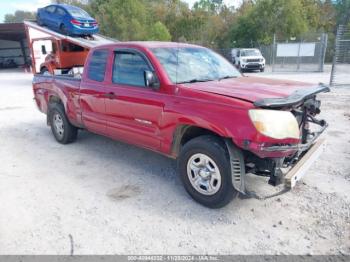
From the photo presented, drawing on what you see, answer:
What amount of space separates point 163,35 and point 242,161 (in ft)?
94.0

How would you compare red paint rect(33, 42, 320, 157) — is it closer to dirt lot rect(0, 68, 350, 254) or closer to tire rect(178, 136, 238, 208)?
tire rect(178, 136, 238, 208)

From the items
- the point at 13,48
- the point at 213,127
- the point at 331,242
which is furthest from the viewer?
the point at 13,48

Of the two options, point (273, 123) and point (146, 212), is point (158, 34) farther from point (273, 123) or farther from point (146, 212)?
point (273, 123)

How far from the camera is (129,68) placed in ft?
15.2

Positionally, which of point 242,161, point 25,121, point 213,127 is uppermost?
point 213,127

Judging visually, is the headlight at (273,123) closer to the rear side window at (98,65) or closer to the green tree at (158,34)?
the rear side window at (98,65)

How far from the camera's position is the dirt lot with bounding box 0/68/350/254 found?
3.16m

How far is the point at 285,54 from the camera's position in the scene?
23188 mm

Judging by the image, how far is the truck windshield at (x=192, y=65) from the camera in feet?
13.8

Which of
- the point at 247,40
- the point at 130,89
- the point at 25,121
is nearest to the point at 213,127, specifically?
the point at 130,89

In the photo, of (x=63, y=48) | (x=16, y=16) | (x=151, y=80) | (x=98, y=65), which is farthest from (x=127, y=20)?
(x=16, y=16)

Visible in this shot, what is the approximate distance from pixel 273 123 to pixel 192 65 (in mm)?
1661

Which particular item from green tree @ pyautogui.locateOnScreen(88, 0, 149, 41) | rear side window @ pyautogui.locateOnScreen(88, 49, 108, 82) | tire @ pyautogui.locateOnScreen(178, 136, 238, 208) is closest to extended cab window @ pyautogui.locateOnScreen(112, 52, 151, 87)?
rear side window @ pyautogui.locateOnScreen(88, 49, 108, 82)

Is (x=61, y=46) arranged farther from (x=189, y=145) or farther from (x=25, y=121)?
(x=189, y=145)
